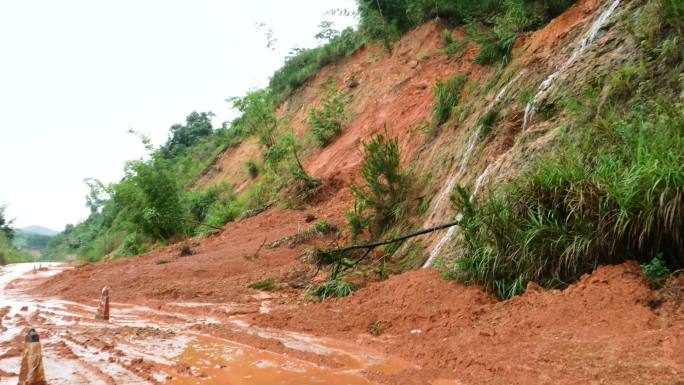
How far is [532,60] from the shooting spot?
405 inches

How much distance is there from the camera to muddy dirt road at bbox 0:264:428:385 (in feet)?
14.9

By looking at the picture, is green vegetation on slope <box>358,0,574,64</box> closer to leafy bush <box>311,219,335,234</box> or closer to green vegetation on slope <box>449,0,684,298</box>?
green vegetation on slope <box>449,0,684,298</box>

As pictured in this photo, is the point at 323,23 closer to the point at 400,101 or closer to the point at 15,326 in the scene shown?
the point at 400,101

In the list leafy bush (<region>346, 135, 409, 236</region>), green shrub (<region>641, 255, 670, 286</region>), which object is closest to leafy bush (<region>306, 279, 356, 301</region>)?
leafy bush (<region>346, 135, 409, 236</region>)

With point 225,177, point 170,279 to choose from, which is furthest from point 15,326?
point 225,177

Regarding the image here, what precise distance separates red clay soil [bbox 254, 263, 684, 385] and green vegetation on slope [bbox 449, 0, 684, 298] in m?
0.32

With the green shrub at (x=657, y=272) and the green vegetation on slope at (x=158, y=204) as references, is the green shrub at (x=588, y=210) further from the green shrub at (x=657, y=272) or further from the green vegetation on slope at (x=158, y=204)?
the green vegetation on slope at (x=158, y=204)

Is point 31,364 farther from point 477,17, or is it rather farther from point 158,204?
point 158,204

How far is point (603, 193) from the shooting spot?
546cm

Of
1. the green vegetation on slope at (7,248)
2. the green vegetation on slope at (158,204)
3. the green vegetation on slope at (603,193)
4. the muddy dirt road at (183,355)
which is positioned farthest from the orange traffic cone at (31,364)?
the green vegetation on slope at (7,248)

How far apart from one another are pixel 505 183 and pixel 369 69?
16658 mm

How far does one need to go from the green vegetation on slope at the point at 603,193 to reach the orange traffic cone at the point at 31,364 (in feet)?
14.7

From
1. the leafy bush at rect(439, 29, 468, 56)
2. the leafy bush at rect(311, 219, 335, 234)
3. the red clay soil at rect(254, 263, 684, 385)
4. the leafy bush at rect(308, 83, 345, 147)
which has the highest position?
the leafy bush at rect(439, 29, 468, 56)

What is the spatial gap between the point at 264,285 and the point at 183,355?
5.08 m
